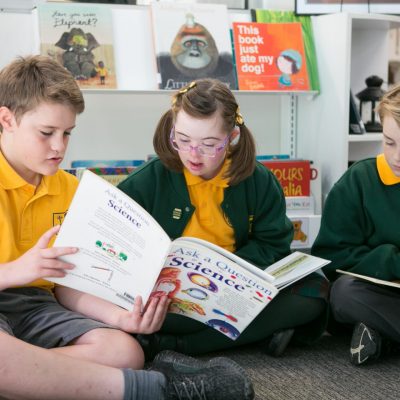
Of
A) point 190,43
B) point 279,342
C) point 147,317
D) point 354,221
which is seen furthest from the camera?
point 190,43

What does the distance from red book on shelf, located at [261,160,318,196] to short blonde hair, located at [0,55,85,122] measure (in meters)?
1.11

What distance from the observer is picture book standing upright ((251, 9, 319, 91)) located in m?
2.37

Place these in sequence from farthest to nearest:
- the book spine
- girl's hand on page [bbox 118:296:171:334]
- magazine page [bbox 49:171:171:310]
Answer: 1. the book spine
2. girl's hand on page [bbox 118:296:171:334]
3. magazine page [bbox 49:171:171:310]

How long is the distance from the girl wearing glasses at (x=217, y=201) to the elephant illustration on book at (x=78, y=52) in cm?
68

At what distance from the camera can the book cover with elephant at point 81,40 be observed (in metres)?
2.07

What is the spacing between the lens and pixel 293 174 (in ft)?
7.57

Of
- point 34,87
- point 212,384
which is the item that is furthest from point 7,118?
point 212,384

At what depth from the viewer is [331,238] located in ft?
5.20

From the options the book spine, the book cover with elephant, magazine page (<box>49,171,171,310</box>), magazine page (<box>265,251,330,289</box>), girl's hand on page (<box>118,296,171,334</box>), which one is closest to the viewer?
magazine page (<box>49,171,171,310</box>)

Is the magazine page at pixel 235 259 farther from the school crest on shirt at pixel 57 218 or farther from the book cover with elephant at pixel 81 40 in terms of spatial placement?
the book cover with elephant at pixel 81 40

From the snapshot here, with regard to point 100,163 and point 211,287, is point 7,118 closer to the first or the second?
point 211,287

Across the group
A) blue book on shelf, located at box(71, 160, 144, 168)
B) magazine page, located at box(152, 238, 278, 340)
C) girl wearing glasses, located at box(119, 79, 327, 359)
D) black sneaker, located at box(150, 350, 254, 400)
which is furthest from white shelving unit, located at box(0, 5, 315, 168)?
black sneaker, located at box(150, 350, 254, 400)

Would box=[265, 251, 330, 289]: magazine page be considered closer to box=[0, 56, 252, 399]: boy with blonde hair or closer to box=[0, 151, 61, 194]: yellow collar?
box=[0, 56, 252, 399]: boy with blonde hair

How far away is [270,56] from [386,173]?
3.02ft
